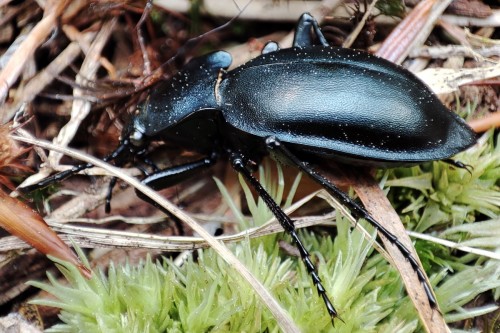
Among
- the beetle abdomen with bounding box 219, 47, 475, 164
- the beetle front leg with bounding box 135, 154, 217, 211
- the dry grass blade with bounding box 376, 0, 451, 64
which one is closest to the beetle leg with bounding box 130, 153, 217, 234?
the beetle front leg with bounding box 135, 154, 217, 211

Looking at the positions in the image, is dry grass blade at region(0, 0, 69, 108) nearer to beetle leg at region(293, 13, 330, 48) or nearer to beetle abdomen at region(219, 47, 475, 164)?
beetle abdomen at region(219, 47, 475, 164)

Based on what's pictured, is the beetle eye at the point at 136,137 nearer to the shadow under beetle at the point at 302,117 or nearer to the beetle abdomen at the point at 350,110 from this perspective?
the shadow under beetle at the point at 302,117

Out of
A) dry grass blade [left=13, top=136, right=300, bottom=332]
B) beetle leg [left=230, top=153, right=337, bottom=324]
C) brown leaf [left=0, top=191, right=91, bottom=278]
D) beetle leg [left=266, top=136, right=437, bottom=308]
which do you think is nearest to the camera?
dry grass blade [left=13, top=136, right=300, bottom=332]

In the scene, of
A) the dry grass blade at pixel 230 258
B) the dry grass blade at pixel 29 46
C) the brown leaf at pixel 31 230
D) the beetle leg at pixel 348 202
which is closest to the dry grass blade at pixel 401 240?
the beetle leg at pixel 348 202

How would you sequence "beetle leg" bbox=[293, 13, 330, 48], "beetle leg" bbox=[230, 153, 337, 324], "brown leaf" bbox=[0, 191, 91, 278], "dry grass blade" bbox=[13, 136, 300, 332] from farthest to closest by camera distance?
1. "beetle leg" bbox=[293, 13, 330, 48]
2. "brown leaf" bbox=[0, 191, 91, 278]
3. "beetle leg" bbox=[230, 153, 337, 324]
4. "dry grass blade" bbox=[13, 136, 300, 332]

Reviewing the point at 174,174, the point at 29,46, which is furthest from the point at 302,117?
the point at 29,46

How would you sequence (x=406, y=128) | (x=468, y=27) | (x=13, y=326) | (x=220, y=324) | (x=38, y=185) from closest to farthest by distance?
(x=220, y=324)
(x=13, y=326)
(x=406, y=128)
(x=38, y=185)
(x=468, y=27)

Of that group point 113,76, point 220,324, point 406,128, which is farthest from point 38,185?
point 406,128

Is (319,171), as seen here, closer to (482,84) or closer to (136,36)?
(482,84)
